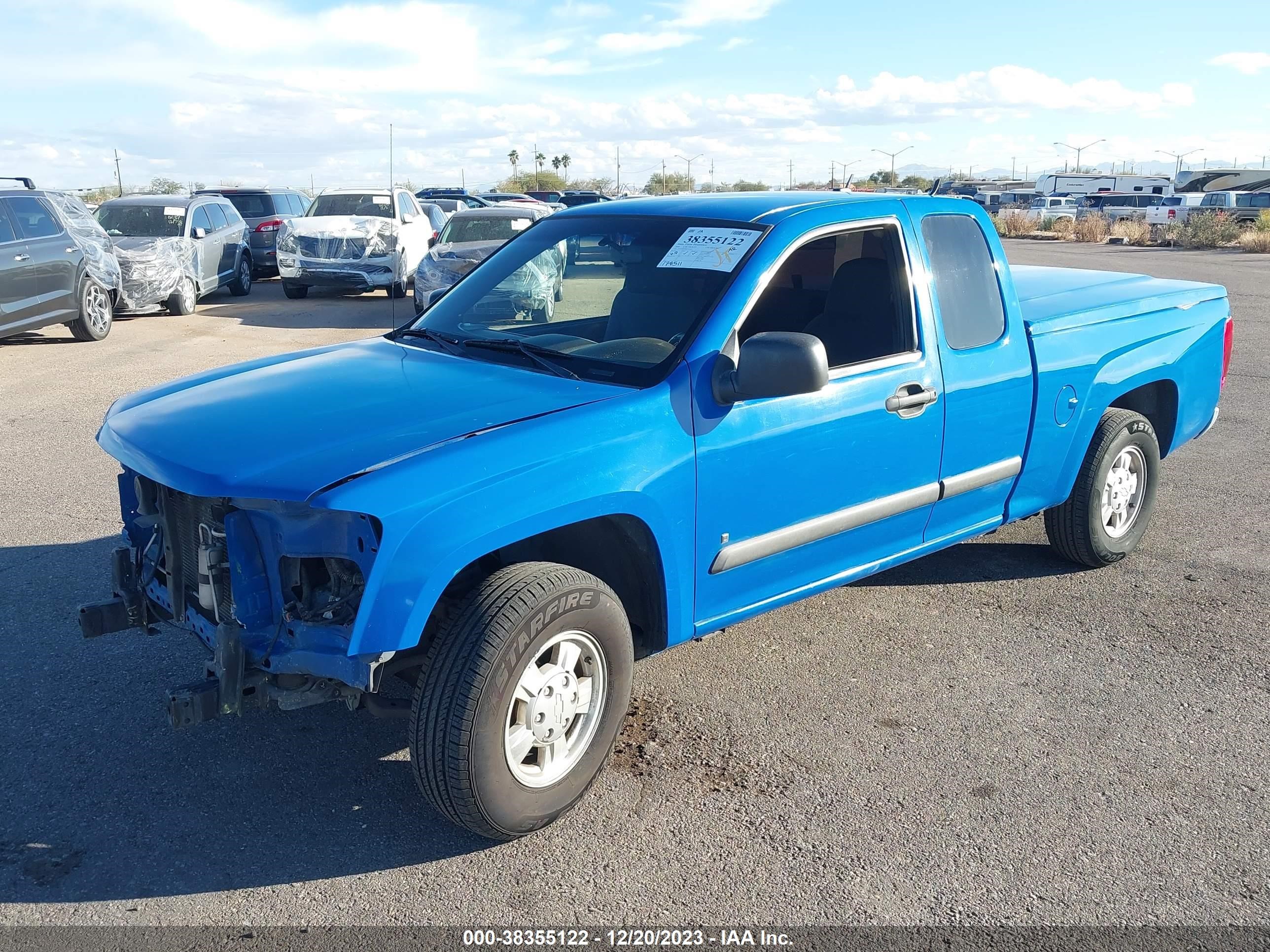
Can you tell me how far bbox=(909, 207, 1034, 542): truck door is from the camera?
14.4 feet

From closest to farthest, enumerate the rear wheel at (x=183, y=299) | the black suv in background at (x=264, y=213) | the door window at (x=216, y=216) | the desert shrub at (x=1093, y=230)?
the rear wheel at (x=183, y=299)
the door window at (x=216, y=216)
the black suv in background at (x=264, y=213)
the desert shrub at (x=1093, y=230)

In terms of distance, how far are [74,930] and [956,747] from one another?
9.07ft

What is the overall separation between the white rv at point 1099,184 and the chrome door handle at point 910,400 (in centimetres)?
7407

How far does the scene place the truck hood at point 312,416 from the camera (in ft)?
10.1

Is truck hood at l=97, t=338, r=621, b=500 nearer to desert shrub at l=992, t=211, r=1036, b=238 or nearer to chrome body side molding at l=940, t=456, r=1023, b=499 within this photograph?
chrome body side molding at l=940, t=456, r=1023, b=499

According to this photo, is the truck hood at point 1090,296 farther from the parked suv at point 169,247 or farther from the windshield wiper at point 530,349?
the parked suv at point 169,247

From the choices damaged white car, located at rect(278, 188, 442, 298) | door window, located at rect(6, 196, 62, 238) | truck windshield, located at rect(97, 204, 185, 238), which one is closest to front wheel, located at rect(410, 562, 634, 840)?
door window, located at rect(6, 196, 62, 238)

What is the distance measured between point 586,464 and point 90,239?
40.6ft

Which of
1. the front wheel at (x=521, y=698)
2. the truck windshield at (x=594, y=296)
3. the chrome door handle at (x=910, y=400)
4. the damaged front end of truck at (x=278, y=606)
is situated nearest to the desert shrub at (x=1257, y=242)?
the chrome door handle at (x=910, y=400)

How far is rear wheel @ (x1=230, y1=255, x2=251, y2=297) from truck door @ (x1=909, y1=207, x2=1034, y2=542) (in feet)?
52.6

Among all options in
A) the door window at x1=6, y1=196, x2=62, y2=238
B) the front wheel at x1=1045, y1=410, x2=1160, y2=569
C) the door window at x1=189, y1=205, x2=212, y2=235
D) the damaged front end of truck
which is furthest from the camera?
the door window at x1=189, y1=205, x2=212, y2=235

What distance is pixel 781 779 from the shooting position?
3.64 meters

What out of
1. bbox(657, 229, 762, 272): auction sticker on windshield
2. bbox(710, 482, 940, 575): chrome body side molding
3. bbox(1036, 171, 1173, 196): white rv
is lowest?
bbox(710, 482, 940, 575): chrome body side molding

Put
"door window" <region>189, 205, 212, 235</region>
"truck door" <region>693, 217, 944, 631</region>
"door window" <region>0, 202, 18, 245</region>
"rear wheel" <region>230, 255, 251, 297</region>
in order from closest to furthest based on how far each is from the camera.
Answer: "truck door" <region>693, 217, 944, 631</region>, "door window" <region>0, 202, 18, 245</region>, "door window" <region>189, 205, 212, 235</region>, "rear wheel" <region>230, 255, 251, 297</region>
